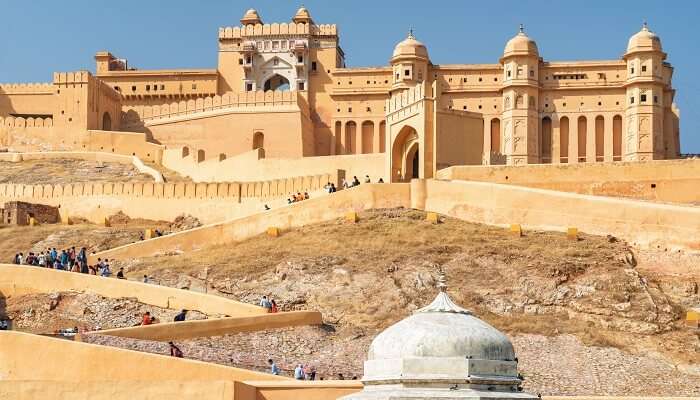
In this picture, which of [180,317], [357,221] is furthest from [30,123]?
[180,317]

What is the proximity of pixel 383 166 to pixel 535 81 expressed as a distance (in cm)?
1273

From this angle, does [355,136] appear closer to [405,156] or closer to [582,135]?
[582,135]

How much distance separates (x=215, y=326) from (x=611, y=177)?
14.6 meters

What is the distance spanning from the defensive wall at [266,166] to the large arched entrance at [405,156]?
30.5 inches

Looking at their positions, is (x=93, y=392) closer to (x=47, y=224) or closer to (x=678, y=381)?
(x=678, y=381)

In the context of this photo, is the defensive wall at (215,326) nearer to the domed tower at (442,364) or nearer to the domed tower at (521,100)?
the domed tower at (442,364)

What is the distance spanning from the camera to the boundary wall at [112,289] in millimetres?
26812

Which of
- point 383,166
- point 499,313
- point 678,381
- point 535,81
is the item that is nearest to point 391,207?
point 383,166

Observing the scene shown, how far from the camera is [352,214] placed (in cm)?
3369

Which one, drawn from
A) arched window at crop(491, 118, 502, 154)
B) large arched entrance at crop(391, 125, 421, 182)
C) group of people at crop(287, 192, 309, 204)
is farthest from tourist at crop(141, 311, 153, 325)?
arched window at crop(491, 118, 502, 154)

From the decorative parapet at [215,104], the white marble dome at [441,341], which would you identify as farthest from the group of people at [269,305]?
the decorative parapet at [215,104]

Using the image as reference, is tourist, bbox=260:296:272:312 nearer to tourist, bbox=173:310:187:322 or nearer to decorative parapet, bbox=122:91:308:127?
tourist, bbox=173:310:187:322

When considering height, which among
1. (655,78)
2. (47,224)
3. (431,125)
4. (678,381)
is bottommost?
(678,381)

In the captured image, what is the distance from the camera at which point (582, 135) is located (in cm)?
5088
